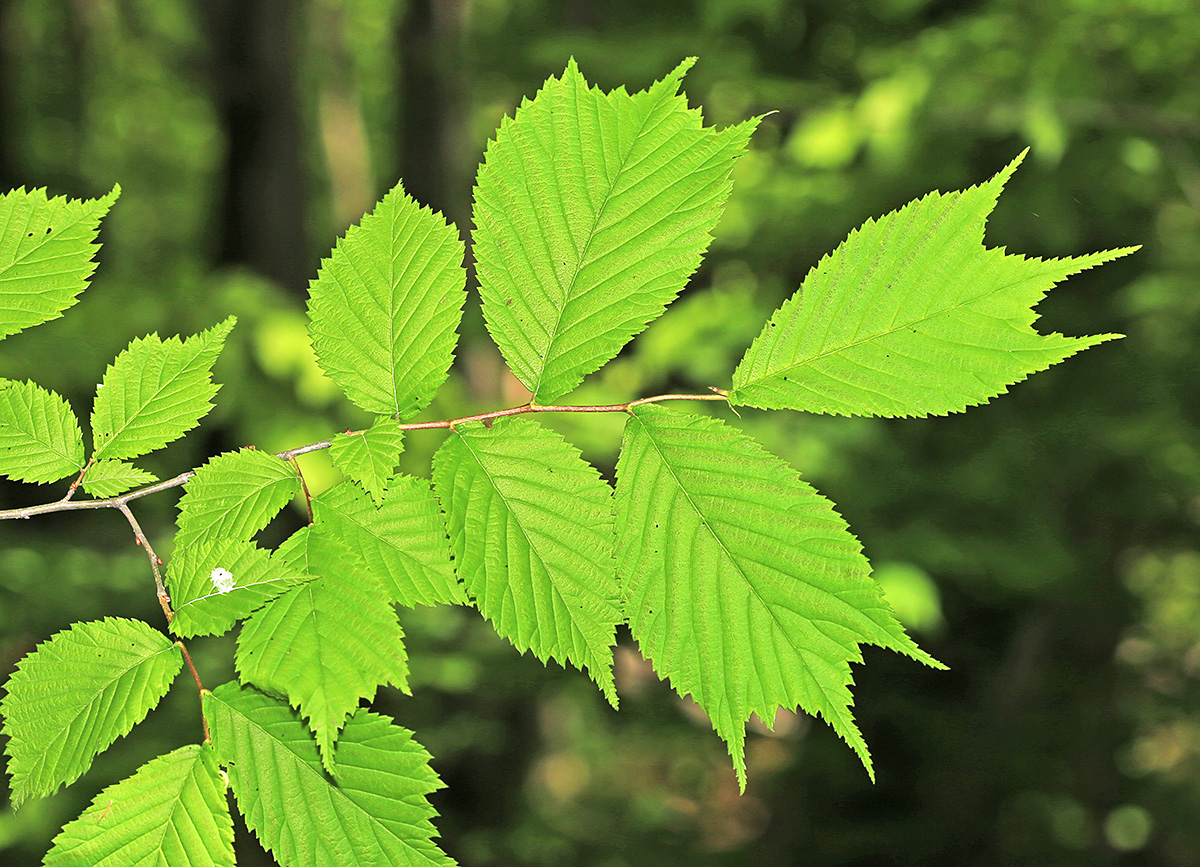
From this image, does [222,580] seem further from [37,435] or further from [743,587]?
[743,587]

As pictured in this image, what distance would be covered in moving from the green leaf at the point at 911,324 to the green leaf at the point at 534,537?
0.45ft

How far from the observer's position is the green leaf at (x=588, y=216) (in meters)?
0.63

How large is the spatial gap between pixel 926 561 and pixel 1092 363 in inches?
81.5

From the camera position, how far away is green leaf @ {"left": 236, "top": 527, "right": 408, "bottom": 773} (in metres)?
0.55

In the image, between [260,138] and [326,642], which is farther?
[260,138]

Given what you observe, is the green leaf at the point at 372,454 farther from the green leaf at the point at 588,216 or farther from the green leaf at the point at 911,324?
the green leaf at the point at 911,324

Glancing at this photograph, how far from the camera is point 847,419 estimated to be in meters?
3.73

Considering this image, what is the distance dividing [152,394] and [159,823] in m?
0.30

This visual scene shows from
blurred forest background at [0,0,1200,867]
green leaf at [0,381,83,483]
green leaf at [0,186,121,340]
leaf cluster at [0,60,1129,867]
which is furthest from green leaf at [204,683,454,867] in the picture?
blurred forest background at [0,0,1200,867]

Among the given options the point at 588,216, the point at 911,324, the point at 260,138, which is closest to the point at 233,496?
the point at 588,216

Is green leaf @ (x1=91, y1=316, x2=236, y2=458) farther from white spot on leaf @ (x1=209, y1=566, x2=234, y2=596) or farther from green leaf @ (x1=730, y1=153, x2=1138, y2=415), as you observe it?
green leaf @ (x1=730, y1=153, x2=1138, y2=415)

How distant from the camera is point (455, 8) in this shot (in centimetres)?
573

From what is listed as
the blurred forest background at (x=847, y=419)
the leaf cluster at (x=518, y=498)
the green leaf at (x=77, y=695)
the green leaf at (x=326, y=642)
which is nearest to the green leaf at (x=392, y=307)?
the leaf cluster at (x=518, y=498)

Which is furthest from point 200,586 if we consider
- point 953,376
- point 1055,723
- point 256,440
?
point 1055,723
